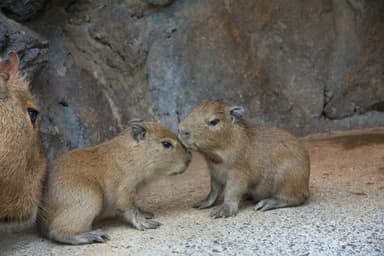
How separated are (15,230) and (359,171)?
9.68 feet

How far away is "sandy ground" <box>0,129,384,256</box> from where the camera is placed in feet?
14.5

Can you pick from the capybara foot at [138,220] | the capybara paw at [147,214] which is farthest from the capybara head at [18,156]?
the capybara paw at [147,214]

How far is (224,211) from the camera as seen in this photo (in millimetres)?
5176

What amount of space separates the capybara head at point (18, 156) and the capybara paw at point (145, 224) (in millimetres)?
774

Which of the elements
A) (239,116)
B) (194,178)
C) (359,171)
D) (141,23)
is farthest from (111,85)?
(359,171)

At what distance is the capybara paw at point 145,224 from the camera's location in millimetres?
4996

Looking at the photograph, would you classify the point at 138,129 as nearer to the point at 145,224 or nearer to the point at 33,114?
the point at 145,224

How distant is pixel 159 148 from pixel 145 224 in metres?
0.61

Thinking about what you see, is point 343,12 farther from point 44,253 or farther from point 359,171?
point 44,253

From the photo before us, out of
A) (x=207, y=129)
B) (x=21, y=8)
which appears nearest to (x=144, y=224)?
(x=207, y=129)

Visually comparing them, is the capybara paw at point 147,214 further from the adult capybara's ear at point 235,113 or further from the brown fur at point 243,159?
the adult capybara's ear at point 235,113

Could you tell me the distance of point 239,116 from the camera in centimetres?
548

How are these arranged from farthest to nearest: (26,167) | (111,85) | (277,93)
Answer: (277,93) → (111,85) → (26,167)

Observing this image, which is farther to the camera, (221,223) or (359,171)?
(359,171)
